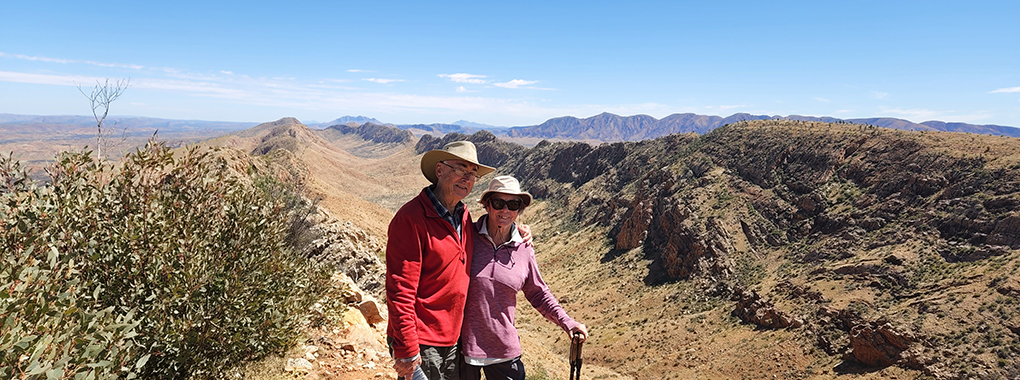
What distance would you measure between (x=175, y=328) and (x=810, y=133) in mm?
56604

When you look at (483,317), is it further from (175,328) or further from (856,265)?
(856,265)

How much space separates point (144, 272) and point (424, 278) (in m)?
3.82

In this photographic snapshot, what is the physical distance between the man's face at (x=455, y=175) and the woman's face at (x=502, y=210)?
23 cm

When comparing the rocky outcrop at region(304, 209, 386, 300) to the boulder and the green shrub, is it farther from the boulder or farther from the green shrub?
the green shrub

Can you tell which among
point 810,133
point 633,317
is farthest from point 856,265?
point 810,133

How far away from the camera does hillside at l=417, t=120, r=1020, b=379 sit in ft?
75.6

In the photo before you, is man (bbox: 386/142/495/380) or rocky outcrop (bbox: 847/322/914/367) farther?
rocky outcrop (bbox: 847/322/914/367)

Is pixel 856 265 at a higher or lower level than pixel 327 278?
lower

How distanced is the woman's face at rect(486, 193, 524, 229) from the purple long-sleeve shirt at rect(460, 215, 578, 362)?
13cm

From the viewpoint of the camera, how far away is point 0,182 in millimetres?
4477

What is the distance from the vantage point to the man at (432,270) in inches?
125

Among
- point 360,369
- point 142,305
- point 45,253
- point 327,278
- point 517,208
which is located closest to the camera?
point 517,208

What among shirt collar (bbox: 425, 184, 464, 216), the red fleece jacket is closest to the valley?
the red fleece jacket

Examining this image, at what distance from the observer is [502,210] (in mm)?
3619
